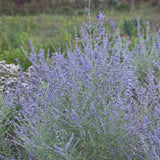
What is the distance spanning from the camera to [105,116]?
7.00 feet

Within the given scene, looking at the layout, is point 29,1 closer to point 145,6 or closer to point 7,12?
point 7,12

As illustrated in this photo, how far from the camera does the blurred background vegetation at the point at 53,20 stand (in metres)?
4.93

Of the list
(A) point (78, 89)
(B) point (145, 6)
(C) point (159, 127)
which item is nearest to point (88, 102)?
(A) point (78, 89)

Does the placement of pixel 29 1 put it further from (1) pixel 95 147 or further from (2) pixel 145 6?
(1) pixel 95 147

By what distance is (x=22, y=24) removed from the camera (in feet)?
25.7

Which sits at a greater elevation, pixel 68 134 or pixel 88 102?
pixel 88 102

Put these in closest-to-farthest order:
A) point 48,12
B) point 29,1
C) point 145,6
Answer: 1. point 48,12
2. point 29,1
3. point 145,6

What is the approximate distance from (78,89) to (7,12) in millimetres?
8847

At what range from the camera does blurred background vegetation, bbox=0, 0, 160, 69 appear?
493 centimetres

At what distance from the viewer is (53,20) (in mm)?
8789

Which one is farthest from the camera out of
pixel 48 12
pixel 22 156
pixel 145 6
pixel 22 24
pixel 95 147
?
pixel 145 6

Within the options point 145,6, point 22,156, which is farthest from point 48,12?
point 22,156

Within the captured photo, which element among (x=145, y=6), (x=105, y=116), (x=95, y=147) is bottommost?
(x=145, y=6)

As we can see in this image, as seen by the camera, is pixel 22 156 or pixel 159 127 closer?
pixel 159 127
